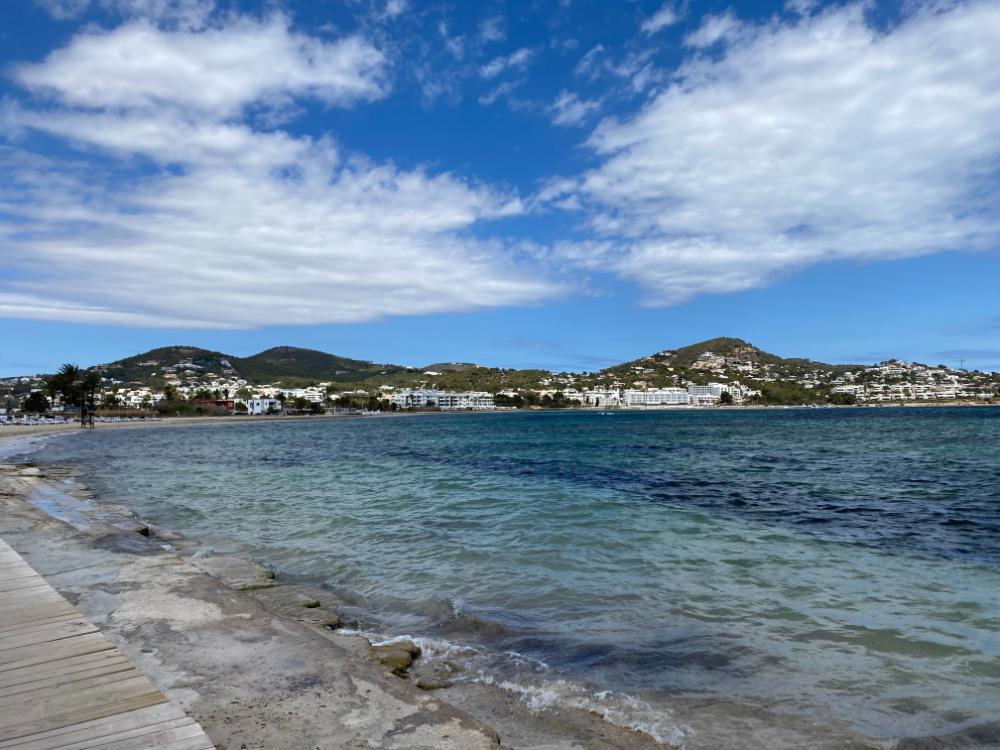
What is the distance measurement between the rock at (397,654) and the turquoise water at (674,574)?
625 millimetres

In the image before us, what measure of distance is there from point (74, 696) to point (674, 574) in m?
7.75

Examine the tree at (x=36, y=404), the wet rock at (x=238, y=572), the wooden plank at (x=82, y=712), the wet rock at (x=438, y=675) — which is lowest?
the wet rock at (x=438, y=675)

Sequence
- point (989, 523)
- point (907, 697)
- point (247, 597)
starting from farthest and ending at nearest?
point (989, 523)
point (247, 597)
point (907, 697)

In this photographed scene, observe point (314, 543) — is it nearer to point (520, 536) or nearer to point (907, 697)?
point (520, 536)

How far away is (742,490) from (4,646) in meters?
18.7

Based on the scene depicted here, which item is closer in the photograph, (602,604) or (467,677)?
(467,677)

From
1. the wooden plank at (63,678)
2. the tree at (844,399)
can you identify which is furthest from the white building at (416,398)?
the wooden plank at (63,678)

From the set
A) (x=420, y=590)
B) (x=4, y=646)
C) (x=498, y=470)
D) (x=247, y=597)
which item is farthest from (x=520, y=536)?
(x=498, y=470)

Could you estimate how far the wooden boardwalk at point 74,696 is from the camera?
337cm

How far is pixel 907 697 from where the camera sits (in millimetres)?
5359

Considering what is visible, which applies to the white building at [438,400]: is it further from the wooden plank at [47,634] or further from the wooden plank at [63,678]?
the wooden plank at [63,678]

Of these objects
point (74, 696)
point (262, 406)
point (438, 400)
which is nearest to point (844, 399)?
point (438, 400)

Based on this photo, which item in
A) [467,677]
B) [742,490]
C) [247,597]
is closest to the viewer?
[467,677]

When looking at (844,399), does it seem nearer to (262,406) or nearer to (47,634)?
(262,406)
